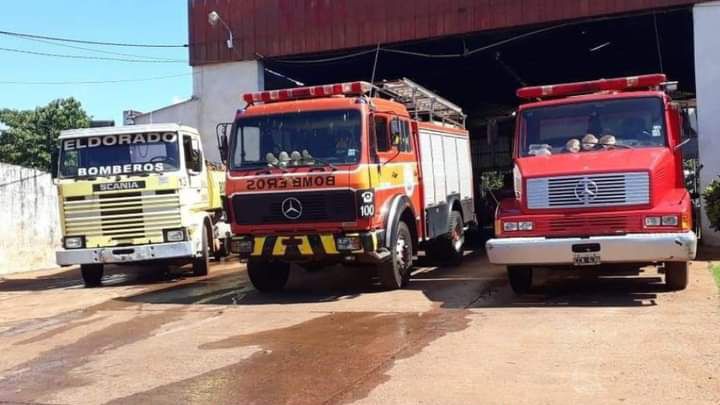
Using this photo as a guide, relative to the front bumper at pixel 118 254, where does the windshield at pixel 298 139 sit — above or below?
above

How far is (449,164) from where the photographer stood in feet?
44.6

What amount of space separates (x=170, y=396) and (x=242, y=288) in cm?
616

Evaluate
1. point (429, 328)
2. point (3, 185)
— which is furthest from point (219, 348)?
point (3, 185)

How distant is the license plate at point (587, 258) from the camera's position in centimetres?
838

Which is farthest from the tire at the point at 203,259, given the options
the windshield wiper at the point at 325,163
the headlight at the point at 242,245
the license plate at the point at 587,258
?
the license plate at the point at 587,258

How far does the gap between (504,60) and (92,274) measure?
46.0ft

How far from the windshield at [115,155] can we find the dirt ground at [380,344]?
90.2 inches

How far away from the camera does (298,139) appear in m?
9.89

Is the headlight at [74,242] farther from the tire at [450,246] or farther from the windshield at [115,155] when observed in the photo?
the tire at [450,246]

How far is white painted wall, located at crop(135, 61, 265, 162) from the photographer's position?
62.7ft

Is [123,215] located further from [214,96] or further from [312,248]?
[214,96]

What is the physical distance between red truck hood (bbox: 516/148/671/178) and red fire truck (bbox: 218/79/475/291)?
6.51ft

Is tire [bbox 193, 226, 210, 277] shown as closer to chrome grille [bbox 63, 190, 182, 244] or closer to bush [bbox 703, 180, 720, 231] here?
chrome grille [bbox 63, 190, 182, 244]

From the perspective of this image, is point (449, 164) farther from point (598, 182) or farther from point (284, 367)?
point (284, 367)
